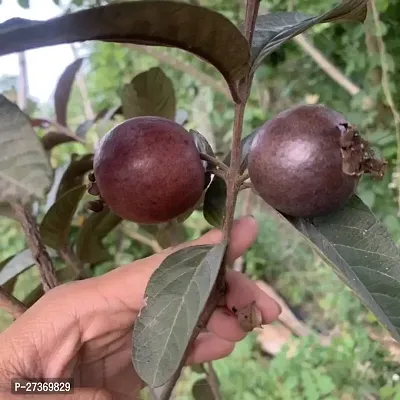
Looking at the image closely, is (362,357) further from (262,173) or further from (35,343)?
(262,173)

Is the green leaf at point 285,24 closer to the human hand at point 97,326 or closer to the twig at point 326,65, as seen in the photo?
the human hand at point 97,326

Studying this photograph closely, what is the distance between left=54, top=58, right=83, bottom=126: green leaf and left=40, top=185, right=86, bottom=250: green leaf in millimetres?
382

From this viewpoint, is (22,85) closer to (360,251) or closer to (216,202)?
(216,202)

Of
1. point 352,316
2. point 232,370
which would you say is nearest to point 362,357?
point 352,316

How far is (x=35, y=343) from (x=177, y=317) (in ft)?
1.08

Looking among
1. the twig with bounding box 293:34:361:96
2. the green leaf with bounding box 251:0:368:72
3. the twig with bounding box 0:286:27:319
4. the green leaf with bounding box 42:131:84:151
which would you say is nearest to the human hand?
the twig with bounding box 0:286:27:319

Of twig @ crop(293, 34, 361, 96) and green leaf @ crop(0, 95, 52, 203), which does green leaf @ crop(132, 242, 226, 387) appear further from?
twig @ crop(293, 34, 361, 96)

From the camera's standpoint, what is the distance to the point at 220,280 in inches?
23.6

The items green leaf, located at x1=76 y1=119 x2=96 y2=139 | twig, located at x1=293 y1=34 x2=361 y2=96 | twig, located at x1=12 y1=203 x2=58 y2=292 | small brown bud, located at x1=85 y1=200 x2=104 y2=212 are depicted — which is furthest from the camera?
twig, located at x1=293 y1=34 x2=361 y2=96

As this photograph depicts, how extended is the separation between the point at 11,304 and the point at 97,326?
0.43ft

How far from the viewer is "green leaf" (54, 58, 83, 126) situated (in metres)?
1.11

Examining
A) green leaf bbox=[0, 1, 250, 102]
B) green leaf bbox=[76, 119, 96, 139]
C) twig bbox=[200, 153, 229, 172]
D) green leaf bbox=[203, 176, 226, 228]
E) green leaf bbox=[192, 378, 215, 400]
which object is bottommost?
green leaf bbox=[192, 378, 215, 400]

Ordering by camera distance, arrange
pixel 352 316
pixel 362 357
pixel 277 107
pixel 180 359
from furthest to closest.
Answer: pixel 277 107 → pixel 352 316 → pixel 362 357 → pixel 180 359

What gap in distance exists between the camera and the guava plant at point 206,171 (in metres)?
0.37
